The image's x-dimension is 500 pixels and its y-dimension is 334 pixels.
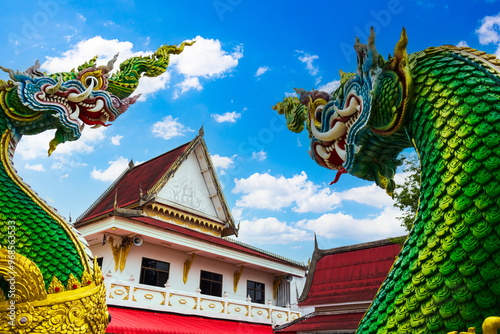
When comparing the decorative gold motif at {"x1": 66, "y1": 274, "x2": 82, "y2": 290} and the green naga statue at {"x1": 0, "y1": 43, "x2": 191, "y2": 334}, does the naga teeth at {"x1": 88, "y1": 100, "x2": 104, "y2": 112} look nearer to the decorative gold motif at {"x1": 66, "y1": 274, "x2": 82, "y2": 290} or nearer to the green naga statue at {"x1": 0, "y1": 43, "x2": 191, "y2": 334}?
the green naga statue at {"x1": 0, "y1": 43, "x2": 191, "y2": 334}

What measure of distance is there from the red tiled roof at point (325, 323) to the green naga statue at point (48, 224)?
23.7ft

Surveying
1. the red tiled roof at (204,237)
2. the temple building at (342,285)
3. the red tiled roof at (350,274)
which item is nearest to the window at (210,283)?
the red tiled roof at (204,237)

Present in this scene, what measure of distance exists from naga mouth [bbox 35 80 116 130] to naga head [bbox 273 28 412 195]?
202 cm

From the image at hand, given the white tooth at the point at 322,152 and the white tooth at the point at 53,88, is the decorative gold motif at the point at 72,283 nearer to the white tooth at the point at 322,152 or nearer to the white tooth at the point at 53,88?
the white tooth at the point at 53,88

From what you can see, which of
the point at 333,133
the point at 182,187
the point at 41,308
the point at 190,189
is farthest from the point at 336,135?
the point at 190,189

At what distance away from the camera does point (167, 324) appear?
27.2 ft

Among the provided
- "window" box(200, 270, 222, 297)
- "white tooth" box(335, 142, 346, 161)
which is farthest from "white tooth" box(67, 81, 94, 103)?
"window" box(200, 270, 222, 297)

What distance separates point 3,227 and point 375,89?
264 cm

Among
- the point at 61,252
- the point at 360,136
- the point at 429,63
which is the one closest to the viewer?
the point at 429,63

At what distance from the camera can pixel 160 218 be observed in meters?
11.1

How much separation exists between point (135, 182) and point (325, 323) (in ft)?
24.8

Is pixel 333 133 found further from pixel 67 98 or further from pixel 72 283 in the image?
pixel 67 98

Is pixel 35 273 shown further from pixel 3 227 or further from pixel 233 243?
pixel 233 243

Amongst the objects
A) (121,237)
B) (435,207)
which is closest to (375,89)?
(435,207)
